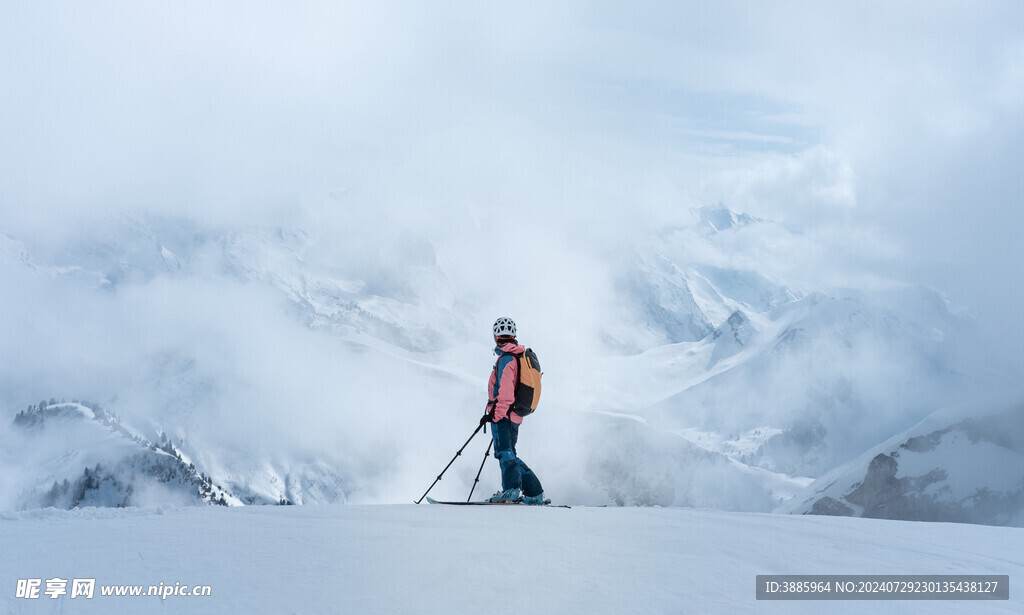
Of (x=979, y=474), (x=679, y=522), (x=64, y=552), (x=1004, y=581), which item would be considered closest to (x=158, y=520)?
(x=64, y=552)

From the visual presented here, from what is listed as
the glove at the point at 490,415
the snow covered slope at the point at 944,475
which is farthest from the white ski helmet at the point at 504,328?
the snow covered slope at the point at 944,475

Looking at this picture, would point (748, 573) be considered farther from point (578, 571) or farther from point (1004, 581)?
point (1004, 581)

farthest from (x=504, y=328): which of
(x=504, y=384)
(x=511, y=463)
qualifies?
(x=511, y=463)

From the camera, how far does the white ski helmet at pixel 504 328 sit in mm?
16500

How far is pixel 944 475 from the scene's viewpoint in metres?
116

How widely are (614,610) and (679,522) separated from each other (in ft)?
15.3

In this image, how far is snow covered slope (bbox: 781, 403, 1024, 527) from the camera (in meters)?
109

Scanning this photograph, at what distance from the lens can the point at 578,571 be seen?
868 centimetres

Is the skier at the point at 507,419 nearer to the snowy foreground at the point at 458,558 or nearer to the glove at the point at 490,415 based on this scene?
the glove at the point at 490,415

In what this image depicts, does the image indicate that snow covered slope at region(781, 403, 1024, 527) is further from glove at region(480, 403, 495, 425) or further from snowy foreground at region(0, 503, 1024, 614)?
snowy foreground at region(0, 503, 1024, 614)

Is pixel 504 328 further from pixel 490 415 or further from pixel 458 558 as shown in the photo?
pixel 458 558

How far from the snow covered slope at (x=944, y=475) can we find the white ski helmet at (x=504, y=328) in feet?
363

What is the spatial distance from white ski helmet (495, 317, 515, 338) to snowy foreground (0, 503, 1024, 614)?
4.77 meters

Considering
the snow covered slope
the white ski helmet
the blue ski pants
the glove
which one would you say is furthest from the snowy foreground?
the snow covered slope
